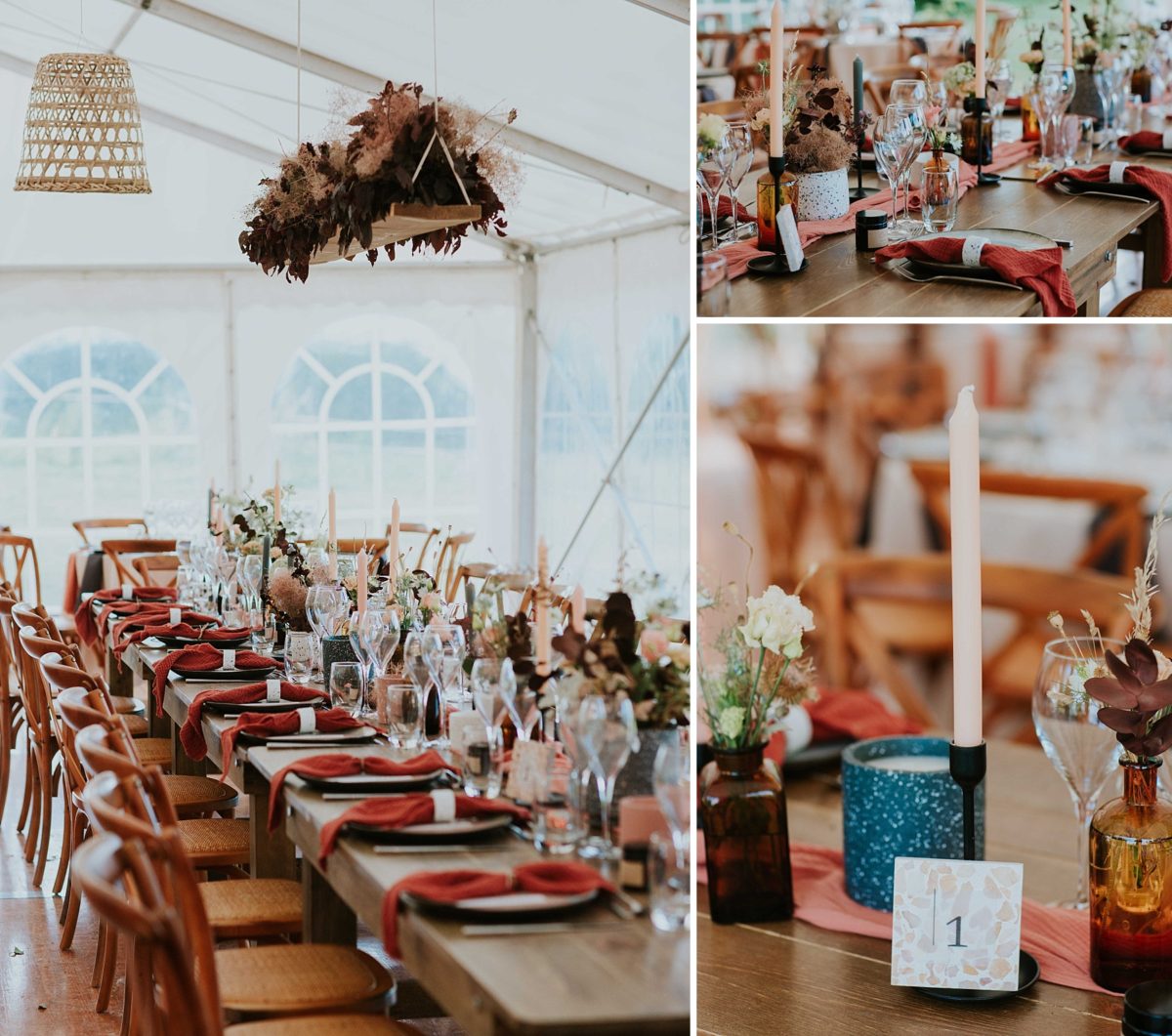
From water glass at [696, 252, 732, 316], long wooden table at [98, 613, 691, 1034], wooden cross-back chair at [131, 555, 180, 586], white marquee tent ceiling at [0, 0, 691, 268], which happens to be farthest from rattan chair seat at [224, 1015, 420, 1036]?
wooden cross-back chair at [131, 555, 180, 586]

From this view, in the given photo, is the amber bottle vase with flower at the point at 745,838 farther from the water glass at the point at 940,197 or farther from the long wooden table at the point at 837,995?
the water glass at the point at 940,197

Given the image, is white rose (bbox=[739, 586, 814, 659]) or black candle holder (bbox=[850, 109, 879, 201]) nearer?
white rose (bbox=[739, 586, 814, 659])

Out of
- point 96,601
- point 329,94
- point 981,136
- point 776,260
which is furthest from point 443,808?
point 329,94

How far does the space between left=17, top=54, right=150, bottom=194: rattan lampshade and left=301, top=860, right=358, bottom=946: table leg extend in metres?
3.20

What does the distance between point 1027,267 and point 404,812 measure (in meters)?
1.11

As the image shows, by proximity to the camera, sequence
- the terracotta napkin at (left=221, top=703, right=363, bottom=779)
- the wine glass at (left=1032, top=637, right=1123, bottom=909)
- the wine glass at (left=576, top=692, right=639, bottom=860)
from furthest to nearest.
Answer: the terracotta napkin at (left=221, top=703, right=363, bottom=779), the wine glass at (left=576, top=692, right=639, bottom=860), the wine glass at (left=1032, top=637, right=1123, bottom=909)

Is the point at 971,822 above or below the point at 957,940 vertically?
above

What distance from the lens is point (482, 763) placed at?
218cm

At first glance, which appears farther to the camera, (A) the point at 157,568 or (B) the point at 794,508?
(A) the point at 157,568

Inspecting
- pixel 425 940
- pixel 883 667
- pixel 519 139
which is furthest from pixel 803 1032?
pixel 519 139

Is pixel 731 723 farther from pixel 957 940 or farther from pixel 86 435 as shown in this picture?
pixel 86 435

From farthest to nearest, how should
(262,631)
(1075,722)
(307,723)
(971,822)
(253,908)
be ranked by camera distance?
(262,631) < (307,723) < (253,908) < (1075,722) < (971,822)

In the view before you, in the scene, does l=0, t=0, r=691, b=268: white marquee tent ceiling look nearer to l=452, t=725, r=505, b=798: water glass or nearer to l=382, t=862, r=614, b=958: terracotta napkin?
l=452, t=725, r=505, b=798: water glass

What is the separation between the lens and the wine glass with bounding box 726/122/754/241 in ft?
6.42
